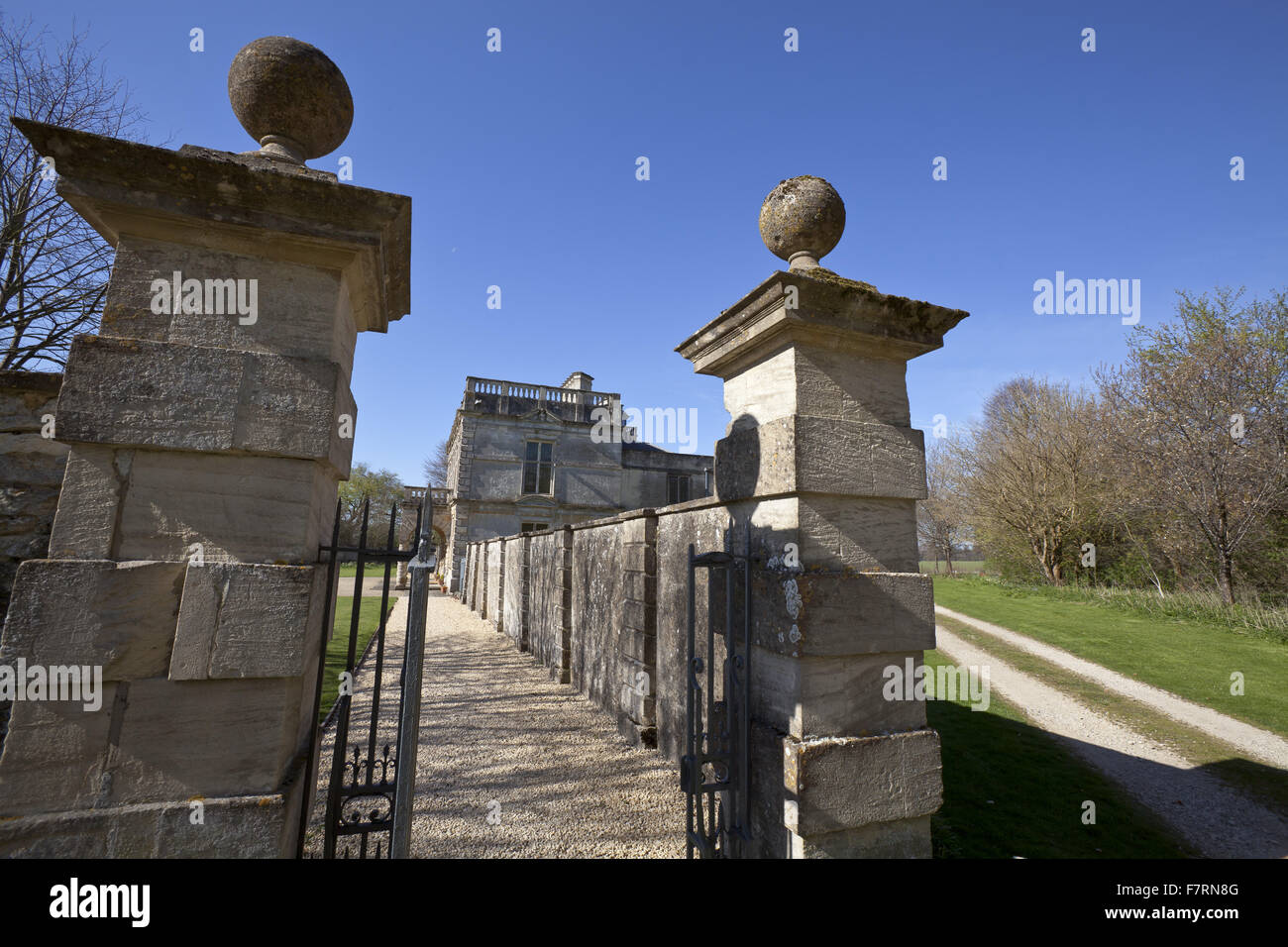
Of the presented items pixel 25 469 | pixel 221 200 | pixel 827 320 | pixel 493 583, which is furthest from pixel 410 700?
pixel 493 583

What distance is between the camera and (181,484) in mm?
1937

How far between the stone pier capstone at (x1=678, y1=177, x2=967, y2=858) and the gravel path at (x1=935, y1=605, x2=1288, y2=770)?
7035 millimetres

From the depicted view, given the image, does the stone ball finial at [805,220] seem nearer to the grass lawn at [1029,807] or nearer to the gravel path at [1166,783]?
the grass lawn at [1029,807]

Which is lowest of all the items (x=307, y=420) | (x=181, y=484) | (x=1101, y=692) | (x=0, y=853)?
(x=1101, y=692)

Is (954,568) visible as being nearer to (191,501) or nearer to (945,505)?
(945,505)

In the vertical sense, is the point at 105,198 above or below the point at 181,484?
above

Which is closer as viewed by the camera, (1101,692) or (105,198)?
(105,198)

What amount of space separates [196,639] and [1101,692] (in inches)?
450

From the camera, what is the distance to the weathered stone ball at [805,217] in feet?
9.46

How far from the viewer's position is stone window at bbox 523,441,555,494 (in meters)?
25.4

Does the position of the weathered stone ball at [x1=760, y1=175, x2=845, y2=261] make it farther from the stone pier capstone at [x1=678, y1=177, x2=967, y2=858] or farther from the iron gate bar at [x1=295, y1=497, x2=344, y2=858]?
the iron gate bar at [x1=295, y1=497, x2=344, y2=858]

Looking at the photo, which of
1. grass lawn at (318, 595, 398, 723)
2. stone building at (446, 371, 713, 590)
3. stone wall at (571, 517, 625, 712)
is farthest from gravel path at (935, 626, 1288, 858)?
stone building at (446, 371, 713, 590)
